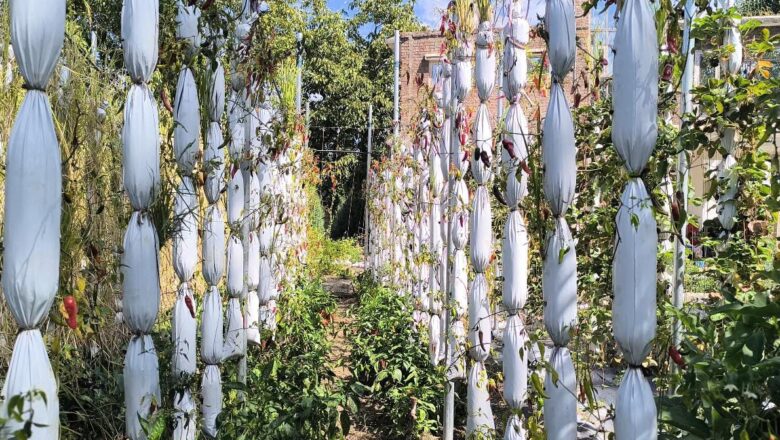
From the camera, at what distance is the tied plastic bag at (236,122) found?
2.98 meters

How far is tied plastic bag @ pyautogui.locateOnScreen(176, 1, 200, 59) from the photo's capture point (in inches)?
87.7

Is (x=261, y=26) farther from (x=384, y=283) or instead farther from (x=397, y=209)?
(x=384, y=283)

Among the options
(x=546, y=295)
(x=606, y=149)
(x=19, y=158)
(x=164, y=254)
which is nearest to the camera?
(x=19, y=158)

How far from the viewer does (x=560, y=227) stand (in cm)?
159

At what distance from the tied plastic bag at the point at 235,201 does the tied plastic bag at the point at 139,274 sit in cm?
111

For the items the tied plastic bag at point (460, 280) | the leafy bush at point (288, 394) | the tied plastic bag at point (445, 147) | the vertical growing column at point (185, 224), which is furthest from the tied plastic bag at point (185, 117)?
the tied plastic bag at point (445, 147)

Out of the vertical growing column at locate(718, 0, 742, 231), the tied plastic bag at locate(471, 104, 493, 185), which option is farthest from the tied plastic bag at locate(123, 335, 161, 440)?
the vertical growing column at locate(718, 0, 742, 231)

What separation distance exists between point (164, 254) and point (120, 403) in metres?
1.49

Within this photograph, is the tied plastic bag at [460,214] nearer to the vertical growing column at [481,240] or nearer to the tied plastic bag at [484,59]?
the vertical growing column at [481,240]

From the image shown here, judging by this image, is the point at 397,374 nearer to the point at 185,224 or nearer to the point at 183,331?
the point at 183,331

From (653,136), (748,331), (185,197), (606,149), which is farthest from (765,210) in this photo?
(185,197)

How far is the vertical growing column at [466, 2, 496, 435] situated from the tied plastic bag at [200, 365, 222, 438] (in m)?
1.17

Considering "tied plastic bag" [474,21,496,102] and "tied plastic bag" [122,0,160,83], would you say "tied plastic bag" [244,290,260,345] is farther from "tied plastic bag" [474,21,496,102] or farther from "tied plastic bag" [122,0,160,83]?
"tied plastic bag" [122,0,160,83]

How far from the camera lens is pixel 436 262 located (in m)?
4.58
